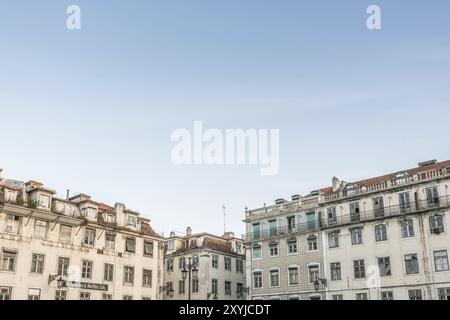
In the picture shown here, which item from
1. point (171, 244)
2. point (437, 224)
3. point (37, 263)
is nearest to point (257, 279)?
point (171, 244)

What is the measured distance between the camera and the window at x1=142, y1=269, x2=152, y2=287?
45409 mm

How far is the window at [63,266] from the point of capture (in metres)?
38.8

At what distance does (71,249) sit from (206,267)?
2042cm

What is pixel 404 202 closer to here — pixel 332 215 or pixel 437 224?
pixel 437 224

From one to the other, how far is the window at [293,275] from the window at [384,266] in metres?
8.63

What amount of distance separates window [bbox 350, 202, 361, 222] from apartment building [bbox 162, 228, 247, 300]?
16279 mm

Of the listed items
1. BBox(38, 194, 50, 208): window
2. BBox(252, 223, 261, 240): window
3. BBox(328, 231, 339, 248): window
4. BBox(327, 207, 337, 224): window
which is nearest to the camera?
BBox(38, 194, 50, 208): window

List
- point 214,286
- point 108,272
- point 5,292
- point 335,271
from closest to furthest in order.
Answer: point 5,292
point 108,272
point 335,271
point 214,286

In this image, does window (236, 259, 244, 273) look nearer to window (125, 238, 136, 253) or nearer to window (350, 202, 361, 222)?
window (125, 238, 136, 253)

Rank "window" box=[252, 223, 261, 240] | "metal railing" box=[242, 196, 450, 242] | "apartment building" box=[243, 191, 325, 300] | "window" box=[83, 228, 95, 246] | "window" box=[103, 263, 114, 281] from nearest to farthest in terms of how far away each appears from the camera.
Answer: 1. "metal railing" box=[242, 196, 450, 242]
2. "window" box=[83, 228, 95, 246]
3. "window" box=[103, 263, 114, 281]
4. "apartment building" box=[243, 191, 325, 300]
5. "window" box=[252, 223, 261, 240]

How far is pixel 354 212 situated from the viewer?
46000mm

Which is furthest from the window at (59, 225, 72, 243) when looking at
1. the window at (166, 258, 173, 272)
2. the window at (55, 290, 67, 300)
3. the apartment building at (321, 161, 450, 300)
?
the apartment building at (321, 161, 450, 300)
